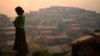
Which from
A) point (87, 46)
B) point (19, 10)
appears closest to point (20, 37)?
point (19, 10)

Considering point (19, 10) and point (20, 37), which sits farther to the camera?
point (19, 10)

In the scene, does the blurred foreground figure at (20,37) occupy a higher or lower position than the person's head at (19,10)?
lower

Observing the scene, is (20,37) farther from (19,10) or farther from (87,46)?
(87,46)

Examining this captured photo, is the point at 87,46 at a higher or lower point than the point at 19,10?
lower

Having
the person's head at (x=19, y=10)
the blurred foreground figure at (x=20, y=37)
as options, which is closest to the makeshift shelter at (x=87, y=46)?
the blurred foreground figure at (x=20, y=37)

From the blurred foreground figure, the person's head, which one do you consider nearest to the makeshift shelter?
the blurred foreground figure

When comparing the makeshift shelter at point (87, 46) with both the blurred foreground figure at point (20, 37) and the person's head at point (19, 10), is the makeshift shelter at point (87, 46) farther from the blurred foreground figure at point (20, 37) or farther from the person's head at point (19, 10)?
the person's head at point (19, 10)

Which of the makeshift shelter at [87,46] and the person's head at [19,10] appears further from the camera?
the person's head at [19,10]

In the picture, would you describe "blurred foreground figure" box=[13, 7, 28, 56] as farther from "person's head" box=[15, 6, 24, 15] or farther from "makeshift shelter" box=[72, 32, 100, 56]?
"makeshift shelter" box=[72, 32, 100, 56]
